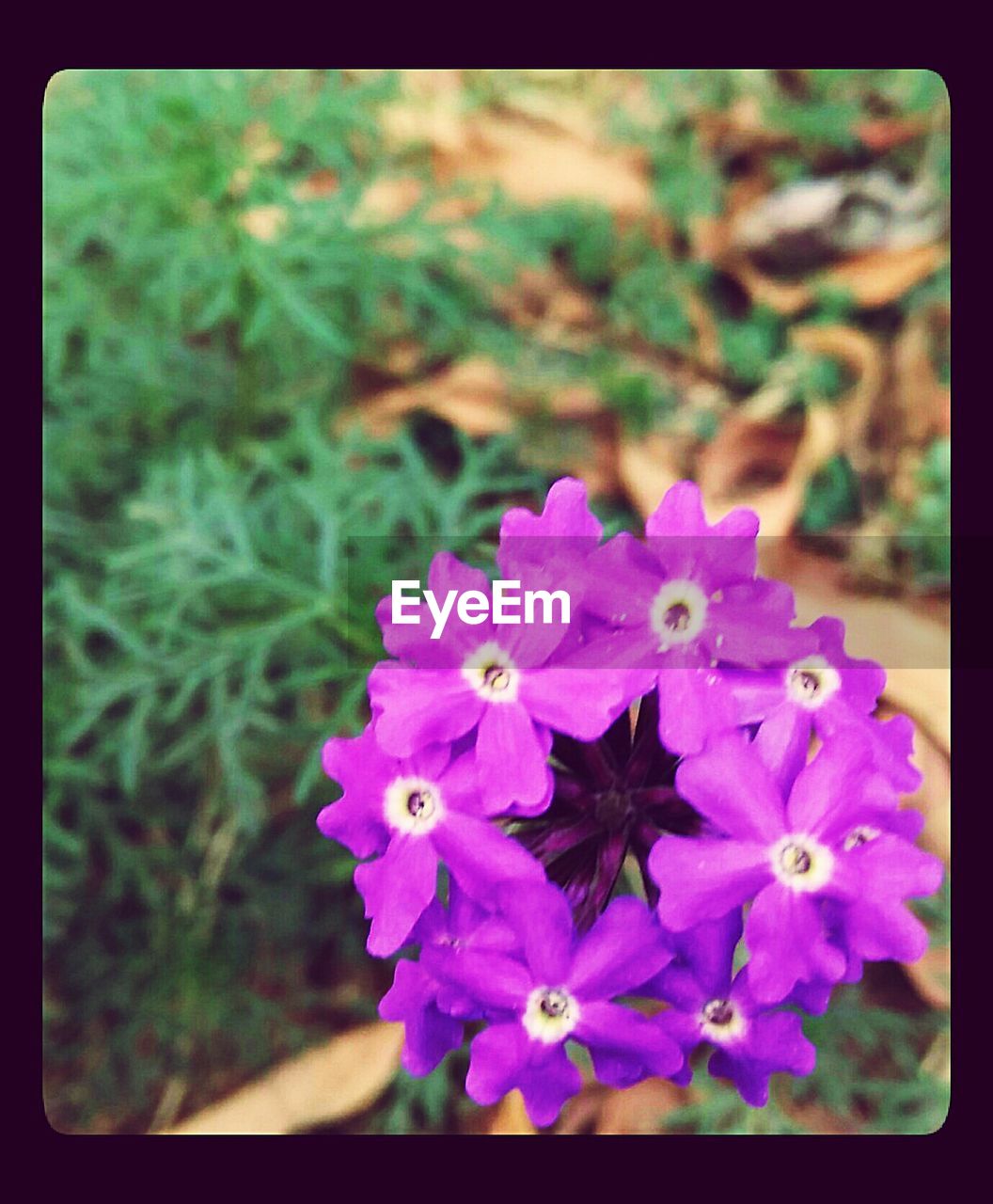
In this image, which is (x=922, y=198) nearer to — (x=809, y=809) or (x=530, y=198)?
(x=530, y=198)

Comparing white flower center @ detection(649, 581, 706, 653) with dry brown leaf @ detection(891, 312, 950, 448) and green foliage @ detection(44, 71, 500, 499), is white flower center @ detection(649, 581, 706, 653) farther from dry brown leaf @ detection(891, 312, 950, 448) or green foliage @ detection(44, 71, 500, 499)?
dry brown leaf @ detection(891, 312, 950, 448)

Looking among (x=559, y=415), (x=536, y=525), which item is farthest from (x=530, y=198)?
(x=536, y=525)

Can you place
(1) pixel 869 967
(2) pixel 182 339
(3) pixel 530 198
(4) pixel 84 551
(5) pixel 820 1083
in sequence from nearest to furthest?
(5) pixel 820 1083 → (1) pixel 869 967 → (4) pixel 84 551 → (2) pixel 182 339 → (3) pixel 530 198

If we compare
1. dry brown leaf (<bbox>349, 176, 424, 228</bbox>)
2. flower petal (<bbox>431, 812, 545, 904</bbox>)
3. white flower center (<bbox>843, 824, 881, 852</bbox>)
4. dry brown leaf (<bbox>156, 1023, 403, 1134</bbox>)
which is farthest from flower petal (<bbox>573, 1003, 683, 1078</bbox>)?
dry brown leaf (<bbox>349, 176, 424, 228</bbox>)

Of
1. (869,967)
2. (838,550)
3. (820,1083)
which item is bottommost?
(820,1083)

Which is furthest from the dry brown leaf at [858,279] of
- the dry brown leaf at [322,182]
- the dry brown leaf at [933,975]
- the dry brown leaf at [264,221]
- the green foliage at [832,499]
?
the dry brown leaf at [933,975]

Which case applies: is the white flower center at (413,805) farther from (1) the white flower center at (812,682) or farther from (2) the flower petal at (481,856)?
(1) the white flower center at (812,682)

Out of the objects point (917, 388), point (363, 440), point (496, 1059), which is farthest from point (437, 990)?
point (917, 388)
